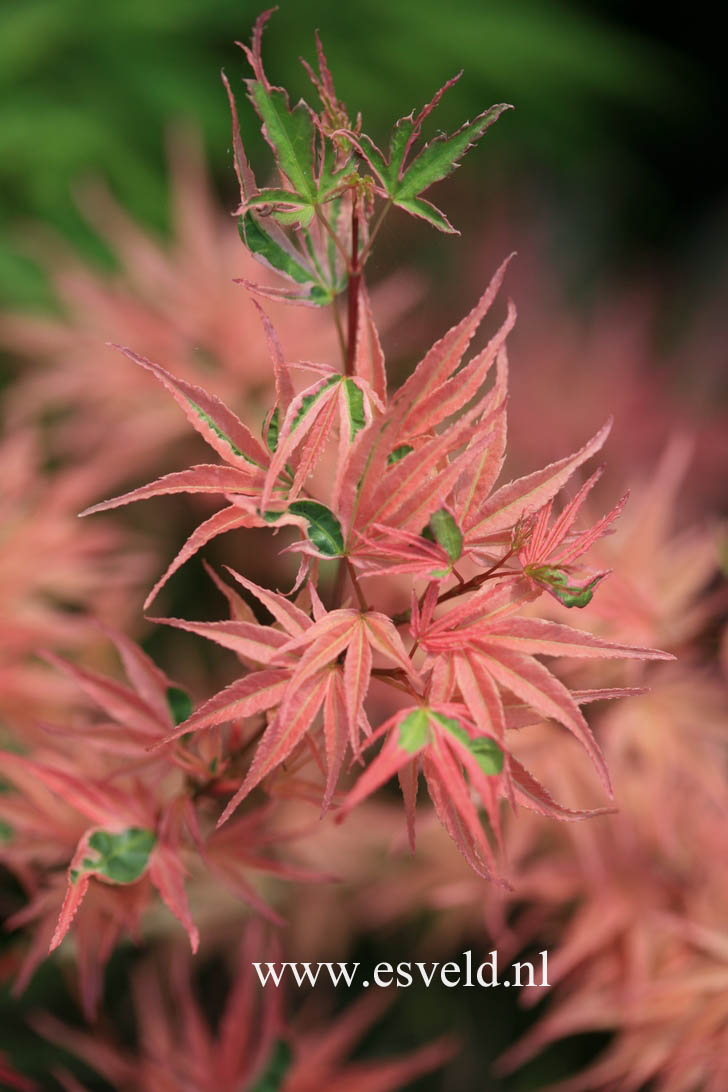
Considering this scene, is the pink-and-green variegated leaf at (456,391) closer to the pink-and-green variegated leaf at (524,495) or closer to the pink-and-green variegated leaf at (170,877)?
the pink-and-green variegated leaf at (524,495)

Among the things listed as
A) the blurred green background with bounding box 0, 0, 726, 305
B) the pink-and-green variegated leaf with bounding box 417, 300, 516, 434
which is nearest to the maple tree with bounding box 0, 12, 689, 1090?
the pink-and-green variegated leaf with bounding box 417, 300, 516, 434

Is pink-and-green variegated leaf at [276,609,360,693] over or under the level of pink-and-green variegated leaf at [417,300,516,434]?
under

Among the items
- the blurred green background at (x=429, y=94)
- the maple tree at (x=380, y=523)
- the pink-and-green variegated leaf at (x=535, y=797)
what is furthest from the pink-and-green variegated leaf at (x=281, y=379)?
the blurred green background at (x=429, y=94)

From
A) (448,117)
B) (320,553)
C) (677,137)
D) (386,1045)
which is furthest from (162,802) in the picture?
(677,137)

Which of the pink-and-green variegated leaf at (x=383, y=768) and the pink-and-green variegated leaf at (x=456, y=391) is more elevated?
the pink-and-green variegated leaf at (x=456, y=391)

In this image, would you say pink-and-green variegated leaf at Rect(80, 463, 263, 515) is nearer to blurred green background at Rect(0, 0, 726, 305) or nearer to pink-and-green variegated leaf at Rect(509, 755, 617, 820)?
pink-and-green variegated leaf at Rect(509, 755, 617, 820)

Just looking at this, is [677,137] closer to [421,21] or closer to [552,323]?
[421,21]

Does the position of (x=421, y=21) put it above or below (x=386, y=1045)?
above

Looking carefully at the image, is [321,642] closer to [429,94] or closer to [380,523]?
[380,523]
